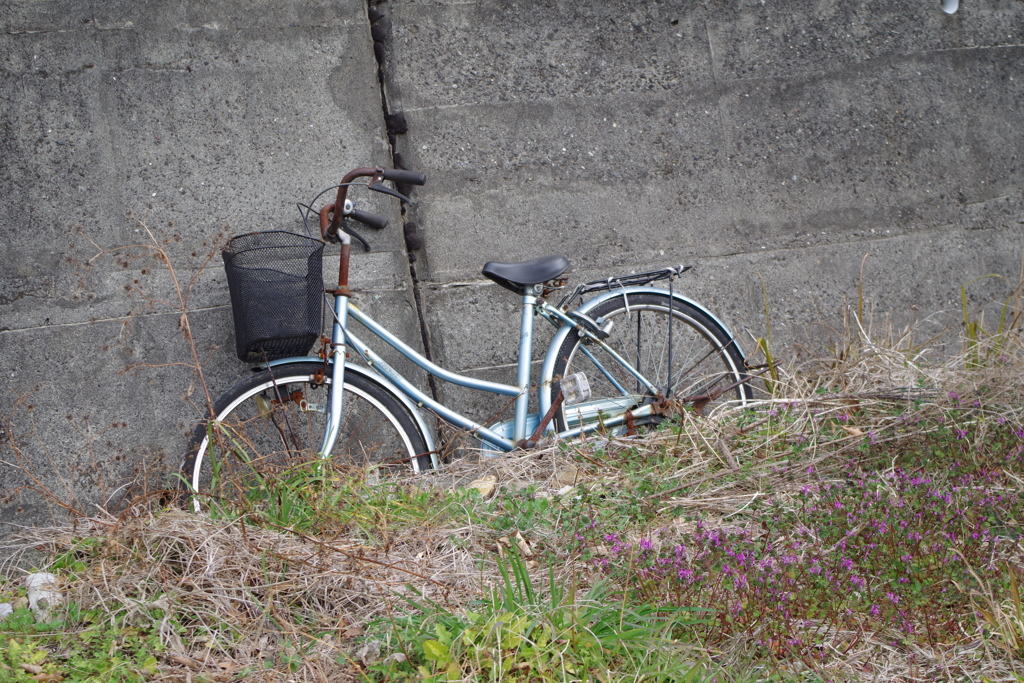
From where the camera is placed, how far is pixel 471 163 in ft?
13.8

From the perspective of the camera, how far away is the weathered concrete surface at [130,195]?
12.0ft

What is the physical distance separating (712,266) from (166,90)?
298cm

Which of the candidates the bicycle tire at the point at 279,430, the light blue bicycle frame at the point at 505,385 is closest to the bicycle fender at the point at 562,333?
the light blue bicycle frame at the point at 505,385

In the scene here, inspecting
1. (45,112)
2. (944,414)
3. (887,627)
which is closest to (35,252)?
(45,112)

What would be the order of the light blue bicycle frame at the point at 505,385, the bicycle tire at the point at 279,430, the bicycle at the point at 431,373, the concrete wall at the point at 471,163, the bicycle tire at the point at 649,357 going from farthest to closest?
the bicycle tire at the point at 649,357
the concrete wall at the point at 471,163
the light blue bicycle frame at the point at 505,385
the bicycle at the point at 431,373
the bicycle tire at the point at 279,430

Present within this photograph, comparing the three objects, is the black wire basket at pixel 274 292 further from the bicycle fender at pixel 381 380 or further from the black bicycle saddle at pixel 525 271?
the black bicycle saddle at pixel 525 271

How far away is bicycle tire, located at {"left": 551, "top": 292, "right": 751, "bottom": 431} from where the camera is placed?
3.80m

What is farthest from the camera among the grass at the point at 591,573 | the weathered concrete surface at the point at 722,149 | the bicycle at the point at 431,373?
the weathered concrete surface at the point at 722,149

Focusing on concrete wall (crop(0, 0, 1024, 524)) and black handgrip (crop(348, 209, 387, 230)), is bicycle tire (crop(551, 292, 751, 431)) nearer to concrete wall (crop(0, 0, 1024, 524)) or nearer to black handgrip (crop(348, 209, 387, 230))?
concrete wall (crop(0, 0, 1024, 524))

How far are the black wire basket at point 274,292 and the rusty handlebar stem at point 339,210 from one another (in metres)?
0.14

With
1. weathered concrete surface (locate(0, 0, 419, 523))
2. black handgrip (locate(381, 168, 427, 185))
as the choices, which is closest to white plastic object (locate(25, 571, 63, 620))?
weathered concrete surface (locate(0, 0, 419, 523))

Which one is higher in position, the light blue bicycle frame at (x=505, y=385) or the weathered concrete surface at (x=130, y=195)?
the weathered concrete surface at (x=130, y=195)

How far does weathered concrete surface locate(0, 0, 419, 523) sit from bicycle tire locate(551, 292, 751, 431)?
108 cm

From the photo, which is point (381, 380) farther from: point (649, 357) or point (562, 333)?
point (649, 357)
